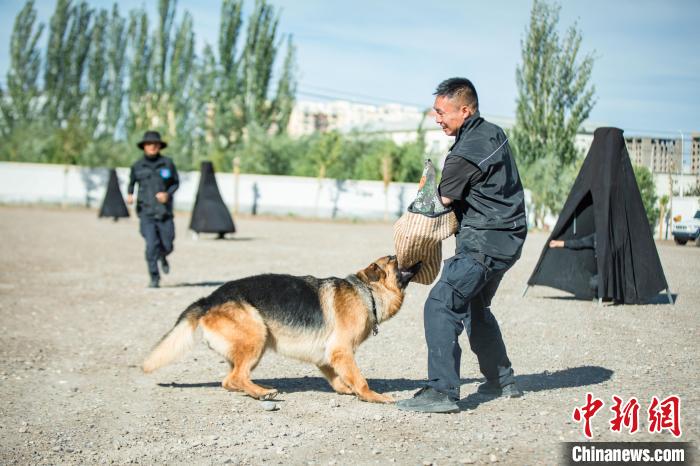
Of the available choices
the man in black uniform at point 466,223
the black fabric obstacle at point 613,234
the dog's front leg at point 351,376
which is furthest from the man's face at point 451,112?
the black fabric obstacle at point 613,234

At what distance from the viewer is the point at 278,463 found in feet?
14.3

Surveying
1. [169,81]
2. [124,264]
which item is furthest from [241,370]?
[169,81]

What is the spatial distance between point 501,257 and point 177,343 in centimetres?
252

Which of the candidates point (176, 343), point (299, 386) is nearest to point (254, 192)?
point (299, 386)

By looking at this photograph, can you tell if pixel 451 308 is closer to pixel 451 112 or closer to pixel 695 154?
pixel 451 112

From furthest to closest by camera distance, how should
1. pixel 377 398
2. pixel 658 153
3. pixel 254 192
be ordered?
pixel 254 192
pixel 658 153
pixel 377 398

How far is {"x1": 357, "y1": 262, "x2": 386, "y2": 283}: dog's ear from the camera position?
5895 mm

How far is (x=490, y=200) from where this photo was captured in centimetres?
526

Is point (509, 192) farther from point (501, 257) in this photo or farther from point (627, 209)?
point (627, 209)

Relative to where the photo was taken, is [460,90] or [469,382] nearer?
[460,90]

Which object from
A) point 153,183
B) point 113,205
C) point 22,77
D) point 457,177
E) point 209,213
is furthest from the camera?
point 22,77

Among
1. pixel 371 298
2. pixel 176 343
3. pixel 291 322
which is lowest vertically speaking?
pixel 176 343

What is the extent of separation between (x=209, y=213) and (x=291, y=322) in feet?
58.6

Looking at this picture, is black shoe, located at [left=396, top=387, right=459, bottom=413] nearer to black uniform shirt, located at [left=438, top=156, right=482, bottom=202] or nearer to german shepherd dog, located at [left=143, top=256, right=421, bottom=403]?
german shepherd dog, located at [left=143, top=256, right=421, bottom=403]
